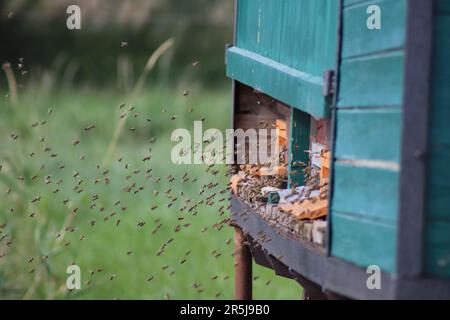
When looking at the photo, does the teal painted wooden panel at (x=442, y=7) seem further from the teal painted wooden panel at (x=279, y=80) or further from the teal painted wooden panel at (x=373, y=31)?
the teal painted wooden panel at (x=279, y=80)

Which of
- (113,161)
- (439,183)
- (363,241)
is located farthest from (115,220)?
(439,183)

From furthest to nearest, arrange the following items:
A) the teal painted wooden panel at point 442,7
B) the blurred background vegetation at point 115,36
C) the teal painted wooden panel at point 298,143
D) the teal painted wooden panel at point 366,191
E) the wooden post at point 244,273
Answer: the blurred background vegetation at point 115,36 < the wooden post at point 244,273 < the teal painted wooden panel at point 298,143 < the teal painted wooden panel at point 366,191 < the teal painted wooden panel at point 442,7

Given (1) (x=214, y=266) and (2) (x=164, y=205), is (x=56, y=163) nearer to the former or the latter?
(2) (x=164, y=205)

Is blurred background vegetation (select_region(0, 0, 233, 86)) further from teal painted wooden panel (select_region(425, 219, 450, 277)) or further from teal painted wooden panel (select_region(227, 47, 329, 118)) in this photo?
teal painted wooden panel (select_region(425, 219, 450, 277))

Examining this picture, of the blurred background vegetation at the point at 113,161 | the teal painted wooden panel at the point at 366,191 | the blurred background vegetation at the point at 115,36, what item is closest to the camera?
the teal painted wooden panel at the point at 366,191

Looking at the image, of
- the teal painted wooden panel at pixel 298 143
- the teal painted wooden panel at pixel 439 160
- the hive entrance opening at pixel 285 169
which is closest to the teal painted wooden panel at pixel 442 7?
the teal painted wooden panel at pixel 439 160
